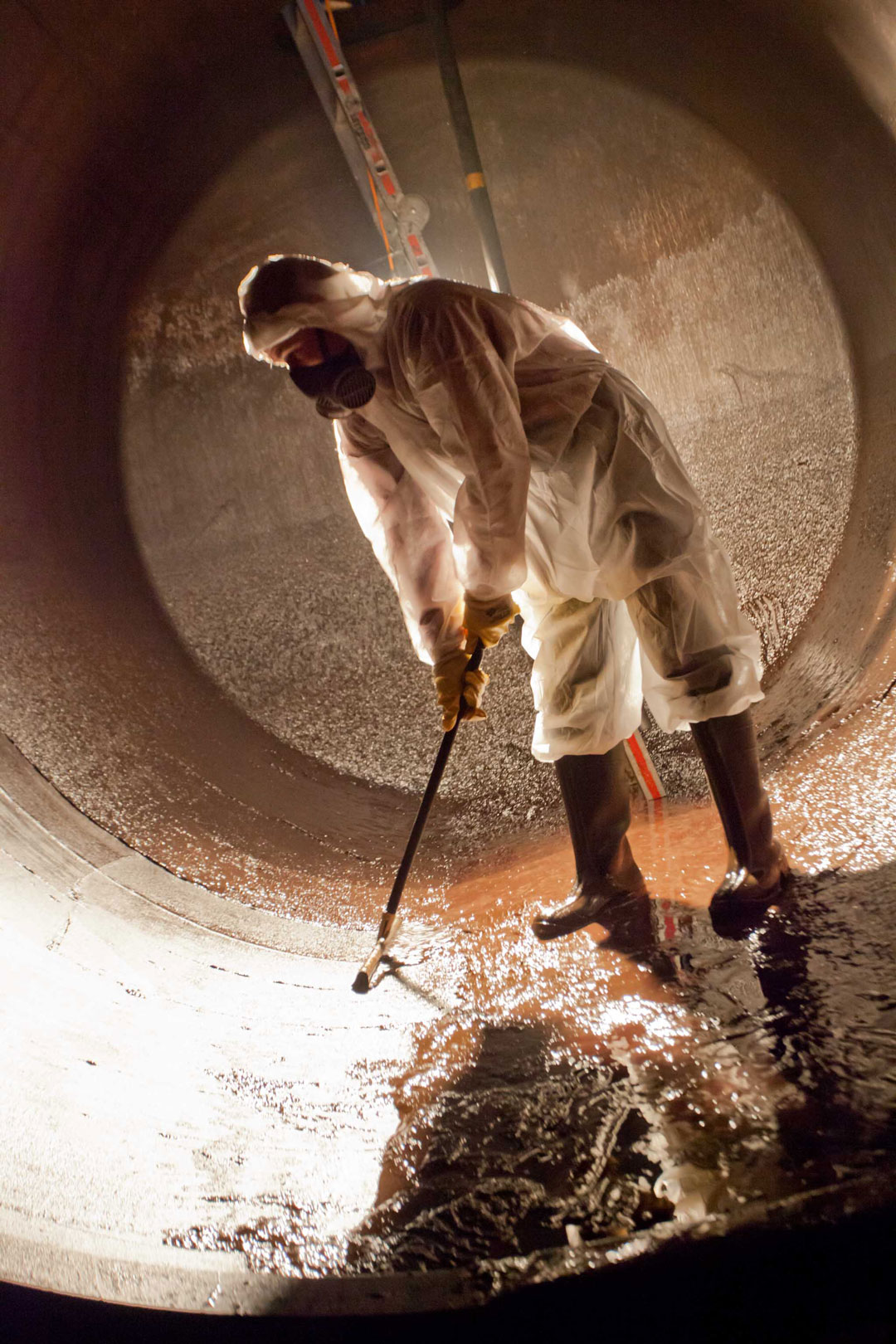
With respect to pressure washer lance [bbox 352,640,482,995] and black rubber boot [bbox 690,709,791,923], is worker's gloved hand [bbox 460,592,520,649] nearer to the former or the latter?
pressure washer lance [bbox 352,640,482,995]

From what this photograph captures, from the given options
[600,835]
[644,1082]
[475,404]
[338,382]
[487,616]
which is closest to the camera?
[644,1082]

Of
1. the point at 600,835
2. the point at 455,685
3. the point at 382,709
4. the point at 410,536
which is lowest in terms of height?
the point at 600,835

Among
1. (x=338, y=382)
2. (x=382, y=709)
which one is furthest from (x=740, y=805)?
(x=382, y=709)

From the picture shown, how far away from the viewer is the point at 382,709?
2.54 m

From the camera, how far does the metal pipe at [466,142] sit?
6.81 ft

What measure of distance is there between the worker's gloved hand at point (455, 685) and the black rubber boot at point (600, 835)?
21 centimetres

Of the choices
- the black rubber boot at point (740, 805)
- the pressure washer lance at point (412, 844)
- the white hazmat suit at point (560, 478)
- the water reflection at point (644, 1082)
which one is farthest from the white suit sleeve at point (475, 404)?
the water reflection at point (644, 1082)

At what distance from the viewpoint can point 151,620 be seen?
229cm

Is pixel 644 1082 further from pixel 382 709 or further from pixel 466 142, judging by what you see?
pixel 466 142

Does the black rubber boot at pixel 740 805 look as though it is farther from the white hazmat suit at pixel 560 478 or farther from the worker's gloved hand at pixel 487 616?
the worker's gloved hand at pixel 487 616

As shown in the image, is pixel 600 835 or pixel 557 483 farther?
pixel 600 835

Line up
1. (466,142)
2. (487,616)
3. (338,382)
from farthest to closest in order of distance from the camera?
(466,142) < (487,616) < (338,382)

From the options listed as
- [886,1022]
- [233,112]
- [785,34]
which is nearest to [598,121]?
[785,34]

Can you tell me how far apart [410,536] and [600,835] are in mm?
703
